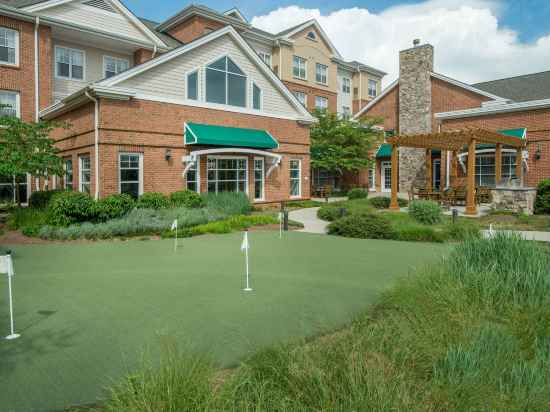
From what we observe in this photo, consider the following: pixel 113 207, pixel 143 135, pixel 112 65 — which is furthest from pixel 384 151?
pixel 113 207

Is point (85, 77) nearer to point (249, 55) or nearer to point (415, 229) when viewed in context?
point (249, 55)

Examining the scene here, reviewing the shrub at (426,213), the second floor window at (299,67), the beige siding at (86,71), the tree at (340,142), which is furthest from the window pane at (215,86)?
the second floor window at (299,67)

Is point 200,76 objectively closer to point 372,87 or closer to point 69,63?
point 69,63

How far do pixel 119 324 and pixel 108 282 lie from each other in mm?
2223

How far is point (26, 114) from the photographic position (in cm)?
1938

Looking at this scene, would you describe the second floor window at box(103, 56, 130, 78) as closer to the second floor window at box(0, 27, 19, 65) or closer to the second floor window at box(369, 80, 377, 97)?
the second floor window at box(0, 27, 19, 65)

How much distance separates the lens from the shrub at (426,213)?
14.0 metres

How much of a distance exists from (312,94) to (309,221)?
22447 millimetres

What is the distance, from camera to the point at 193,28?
26938mm

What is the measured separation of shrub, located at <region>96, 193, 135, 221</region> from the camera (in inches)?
510

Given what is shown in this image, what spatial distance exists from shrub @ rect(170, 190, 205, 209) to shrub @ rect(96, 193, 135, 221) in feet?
7.35

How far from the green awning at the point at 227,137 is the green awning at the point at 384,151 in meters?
14.7

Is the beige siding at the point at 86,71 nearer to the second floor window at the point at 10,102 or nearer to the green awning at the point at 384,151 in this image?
the second floor window at the point at 10,102

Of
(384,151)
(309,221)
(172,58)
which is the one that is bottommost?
(309,221)
